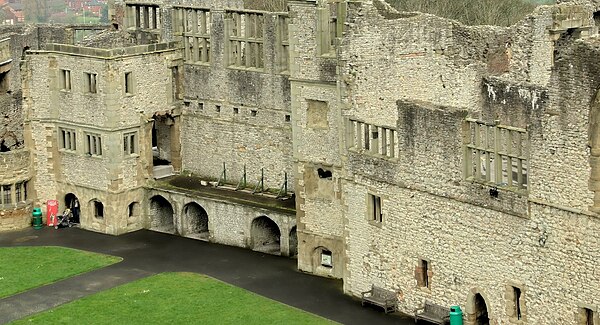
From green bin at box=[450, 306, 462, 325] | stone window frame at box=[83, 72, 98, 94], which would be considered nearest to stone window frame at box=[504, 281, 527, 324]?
green bin at box=[450, 306, 462, 325]

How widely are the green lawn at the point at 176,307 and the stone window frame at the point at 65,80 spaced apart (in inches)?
482

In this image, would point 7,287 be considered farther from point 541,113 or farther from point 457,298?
point 541,113

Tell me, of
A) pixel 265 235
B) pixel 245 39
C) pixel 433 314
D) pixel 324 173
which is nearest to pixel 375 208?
pixel 433 314

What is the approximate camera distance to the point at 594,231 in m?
45.4

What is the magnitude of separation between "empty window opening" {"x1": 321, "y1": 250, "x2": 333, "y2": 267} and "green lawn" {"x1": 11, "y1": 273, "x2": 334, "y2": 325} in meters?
3.52

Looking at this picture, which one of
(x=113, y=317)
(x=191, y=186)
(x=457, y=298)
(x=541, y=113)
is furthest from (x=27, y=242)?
(x=541, y=113)

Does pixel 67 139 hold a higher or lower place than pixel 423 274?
higher

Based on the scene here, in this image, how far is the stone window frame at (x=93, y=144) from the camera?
6719 centimetres

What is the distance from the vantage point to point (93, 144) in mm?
67500

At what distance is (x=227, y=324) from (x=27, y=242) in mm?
15798

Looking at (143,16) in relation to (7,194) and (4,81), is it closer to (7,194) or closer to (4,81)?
(4,81)

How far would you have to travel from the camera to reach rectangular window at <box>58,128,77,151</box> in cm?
6806

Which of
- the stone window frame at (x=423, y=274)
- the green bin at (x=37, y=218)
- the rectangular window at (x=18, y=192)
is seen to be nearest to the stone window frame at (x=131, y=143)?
the green bin at (x=37, y=218)

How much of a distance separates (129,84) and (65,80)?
2.97 m
